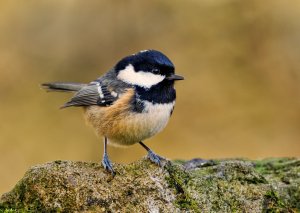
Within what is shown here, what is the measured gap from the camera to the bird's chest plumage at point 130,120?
10.9 feet

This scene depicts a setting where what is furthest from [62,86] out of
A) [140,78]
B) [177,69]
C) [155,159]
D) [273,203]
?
[177,69]

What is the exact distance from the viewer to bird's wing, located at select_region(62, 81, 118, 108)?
3.65 meters

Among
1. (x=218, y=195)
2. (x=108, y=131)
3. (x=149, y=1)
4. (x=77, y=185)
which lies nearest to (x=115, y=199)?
(x=77, y=185)

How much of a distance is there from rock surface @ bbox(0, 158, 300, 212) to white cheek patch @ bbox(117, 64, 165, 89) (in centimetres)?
71

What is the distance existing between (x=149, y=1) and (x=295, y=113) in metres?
2.47

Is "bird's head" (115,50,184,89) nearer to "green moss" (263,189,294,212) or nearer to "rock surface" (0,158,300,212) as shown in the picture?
"rock surface" (0,158,300,212)

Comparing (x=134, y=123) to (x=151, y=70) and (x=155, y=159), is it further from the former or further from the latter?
(x=155, y=159)

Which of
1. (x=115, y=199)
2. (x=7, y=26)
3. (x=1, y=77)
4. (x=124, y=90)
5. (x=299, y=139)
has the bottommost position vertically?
(x=115, y=199)

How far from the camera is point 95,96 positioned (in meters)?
3.80

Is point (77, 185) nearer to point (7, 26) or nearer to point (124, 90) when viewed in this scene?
point (124, 90)

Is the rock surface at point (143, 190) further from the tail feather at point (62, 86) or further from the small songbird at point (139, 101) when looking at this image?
the tail feather at point (62, 86)

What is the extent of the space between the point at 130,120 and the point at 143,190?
2.81ft

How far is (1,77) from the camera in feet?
22.6

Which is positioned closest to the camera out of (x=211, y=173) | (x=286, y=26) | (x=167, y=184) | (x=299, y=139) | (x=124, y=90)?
(x=167, y=184)
